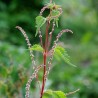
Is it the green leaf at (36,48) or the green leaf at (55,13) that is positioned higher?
the green leaf at (55,13)

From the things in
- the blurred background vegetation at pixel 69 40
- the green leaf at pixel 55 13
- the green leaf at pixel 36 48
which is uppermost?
the green leaf at pixel 55 13

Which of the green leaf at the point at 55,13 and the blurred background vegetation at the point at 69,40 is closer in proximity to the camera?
the green leaf at the point at 55,13

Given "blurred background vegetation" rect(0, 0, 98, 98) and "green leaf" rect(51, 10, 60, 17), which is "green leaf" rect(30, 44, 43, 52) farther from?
"blurred background vegetation" rect(0, 0, 98, 98)

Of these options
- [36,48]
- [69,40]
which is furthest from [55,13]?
[69,40]

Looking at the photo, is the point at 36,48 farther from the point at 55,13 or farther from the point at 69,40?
the point at 69,40

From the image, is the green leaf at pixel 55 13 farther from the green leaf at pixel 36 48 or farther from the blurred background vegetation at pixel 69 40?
the blurred background vegetation at pixel 69 40

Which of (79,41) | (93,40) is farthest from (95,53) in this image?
(79,41)

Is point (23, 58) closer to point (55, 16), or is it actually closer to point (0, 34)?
point (55, 16)

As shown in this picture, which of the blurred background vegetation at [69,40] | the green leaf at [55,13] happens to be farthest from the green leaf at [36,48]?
the blurred background vegetation at [69,40]
